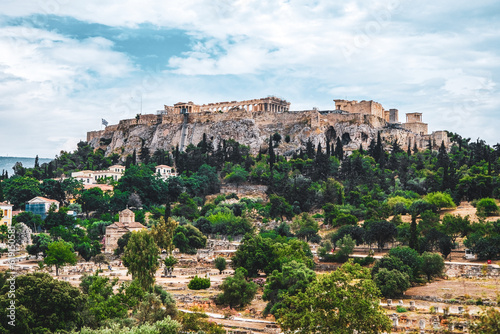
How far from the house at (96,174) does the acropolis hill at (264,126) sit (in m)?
14.9

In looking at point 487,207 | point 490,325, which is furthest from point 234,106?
point 490,325

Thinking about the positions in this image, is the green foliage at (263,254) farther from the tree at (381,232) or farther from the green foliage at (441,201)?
the green foliage at (441,201)

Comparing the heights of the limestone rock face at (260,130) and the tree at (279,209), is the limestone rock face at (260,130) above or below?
above

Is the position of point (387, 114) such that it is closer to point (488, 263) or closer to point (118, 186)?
point (118, 186)

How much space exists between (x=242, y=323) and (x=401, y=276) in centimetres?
1194

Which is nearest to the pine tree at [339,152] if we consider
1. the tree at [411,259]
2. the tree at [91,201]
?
the tree at [91,201]

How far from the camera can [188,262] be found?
58.3 meters

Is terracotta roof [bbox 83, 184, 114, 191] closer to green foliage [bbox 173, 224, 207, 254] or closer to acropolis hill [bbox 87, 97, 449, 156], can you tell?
acropolis hill [bbox 87, 97, 449, 156]

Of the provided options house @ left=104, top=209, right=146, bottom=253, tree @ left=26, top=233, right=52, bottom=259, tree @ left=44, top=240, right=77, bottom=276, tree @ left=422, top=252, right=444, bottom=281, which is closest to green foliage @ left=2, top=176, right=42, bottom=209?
house @ left=104, top=209, right=146, bottom=253

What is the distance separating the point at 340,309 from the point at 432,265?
20.9m

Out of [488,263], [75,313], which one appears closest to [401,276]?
[488,263]

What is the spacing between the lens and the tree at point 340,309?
82.4ft

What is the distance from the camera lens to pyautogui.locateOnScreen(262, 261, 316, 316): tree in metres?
37.5

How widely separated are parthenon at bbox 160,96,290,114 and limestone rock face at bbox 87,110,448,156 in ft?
13.8
